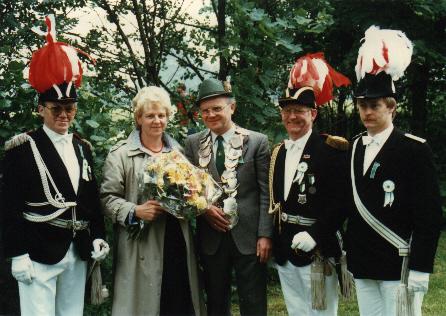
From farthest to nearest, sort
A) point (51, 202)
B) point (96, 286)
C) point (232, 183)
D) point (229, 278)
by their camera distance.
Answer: point (229, 278) → point (232, 183) → point (96, 286) → point (51, 202)

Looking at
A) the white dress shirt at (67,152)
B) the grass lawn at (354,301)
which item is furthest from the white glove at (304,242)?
the grass lawn at (354,301)

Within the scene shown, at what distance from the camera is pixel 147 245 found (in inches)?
161

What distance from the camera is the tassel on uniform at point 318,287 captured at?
3.80 metres

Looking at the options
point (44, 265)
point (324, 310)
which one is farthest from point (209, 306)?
point (44, 265)

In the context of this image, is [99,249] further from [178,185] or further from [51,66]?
[51,66]

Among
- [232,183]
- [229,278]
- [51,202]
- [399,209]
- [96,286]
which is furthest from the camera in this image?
[229,278]

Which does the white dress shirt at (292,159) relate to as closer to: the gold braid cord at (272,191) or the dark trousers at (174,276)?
the gold braid cord at (272,191)

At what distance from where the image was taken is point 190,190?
12.6 feet

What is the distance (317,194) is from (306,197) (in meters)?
0.07

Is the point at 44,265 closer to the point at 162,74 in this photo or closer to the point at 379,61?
the point at 379,61

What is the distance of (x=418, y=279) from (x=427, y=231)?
0.26 m

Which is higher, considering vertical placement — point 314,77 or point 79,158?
point 314,77

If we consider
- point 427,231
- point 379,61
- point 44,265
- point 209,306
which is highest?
point 379,61

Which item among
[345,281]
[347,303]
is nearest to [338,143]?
[345,281]
